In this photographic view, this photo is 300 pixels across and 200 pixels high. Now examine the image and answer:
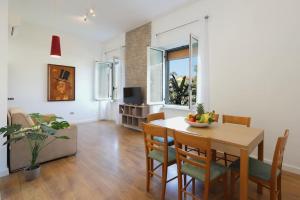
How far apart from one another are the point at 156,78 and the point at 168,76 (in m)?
0.38

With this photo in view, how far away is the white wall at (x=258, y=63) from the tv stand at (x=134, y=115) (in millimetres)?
2024

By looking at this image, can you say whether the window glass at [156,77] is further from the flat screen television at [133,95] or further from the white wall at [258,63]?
the white wall at [258,63]

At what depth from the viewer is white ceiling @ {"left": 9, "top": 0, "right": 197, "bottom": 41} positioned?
3.84 metres

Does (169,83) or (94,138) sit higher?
(169,83)

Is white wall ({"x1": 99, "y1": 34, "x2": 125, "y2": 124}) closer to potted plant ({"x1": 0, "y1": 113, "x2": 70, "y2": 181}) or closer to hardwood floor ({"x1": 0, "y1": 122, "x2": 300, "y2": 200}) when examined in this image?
hardwood floor ({"x1": 0, "y1": 122, "x2": 300, "y2": 200})

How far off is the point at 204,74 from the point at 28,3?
14.2 feet

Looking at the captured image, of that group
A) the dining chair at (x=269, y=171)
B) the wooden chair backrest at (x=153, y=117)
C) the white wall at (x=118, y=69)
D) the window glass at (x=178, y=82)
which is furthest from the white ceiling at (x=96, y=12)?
the dining chair at (x=269, y=171)

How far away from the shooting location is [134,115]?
5.06 meters

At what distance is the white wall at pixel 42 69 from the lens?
4.87m

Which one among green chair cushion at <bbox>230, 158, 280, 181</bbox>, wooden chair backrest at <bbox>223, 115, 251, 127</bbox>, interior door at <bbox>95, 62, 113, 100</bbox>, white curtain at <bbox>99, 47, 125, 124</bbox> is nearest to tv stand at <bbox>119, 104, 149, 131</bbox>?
white curtain at <bbox>99, 47, 125, 124</bbox>

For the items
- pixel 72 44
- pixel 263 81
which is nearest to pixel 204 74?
pixel 263 81

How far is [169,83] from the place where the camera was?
16.1ft

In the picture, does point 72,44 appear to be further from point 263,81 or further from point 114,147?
point 263,81

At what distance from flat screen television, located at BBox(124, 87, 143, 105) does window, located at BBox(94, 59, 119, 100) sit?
112 cm
